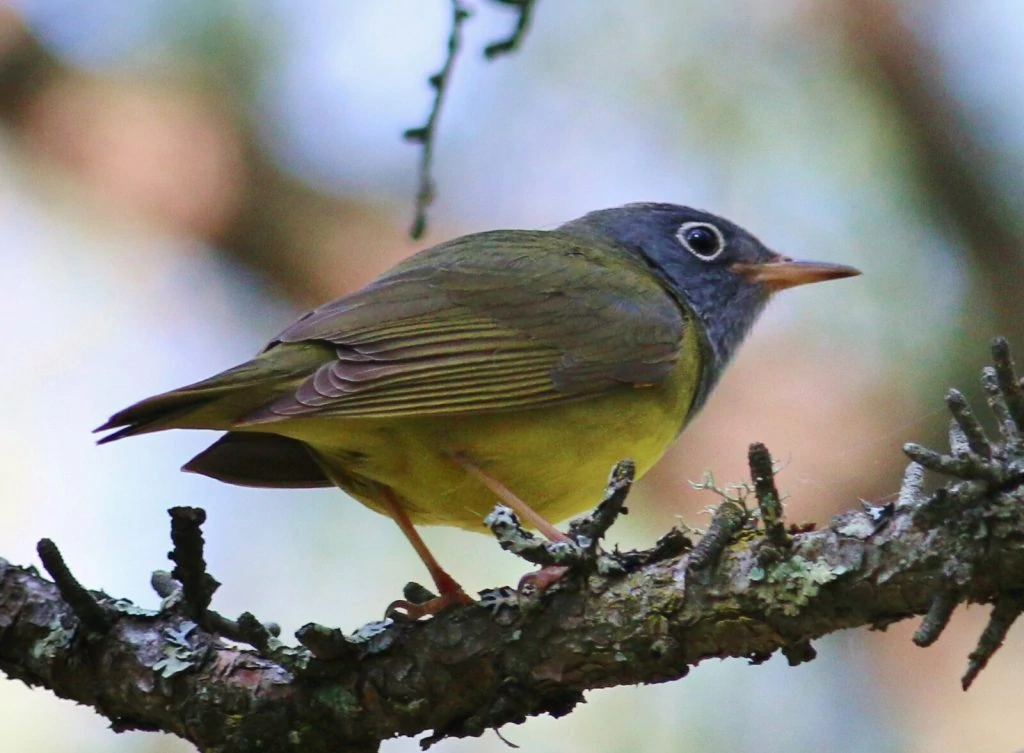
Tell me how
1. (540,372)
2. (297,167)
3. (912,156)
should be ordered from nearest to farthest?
(540,372) → (912,156) → (297,167)

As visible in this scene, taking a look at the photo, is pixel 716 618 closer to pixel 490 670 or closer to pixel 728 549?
pixel 728 549

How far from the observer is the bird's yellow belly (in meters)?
4.14

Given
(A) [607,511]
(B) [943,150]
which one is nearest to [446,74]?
(A) [607,511]

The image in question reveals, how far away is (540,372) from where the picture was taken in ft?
14.4

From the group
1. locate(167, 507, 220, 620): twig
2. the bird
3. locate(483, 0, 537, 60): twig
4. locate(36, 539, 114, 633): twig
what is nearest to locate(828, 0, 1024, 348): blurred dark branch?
the bird

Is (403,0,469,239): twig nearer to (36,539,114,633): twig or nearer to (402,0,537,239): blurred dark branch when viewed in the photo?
(402,0,537,239): blurred dark branch

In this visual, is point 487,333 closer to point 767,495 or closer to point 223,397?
point 223,397

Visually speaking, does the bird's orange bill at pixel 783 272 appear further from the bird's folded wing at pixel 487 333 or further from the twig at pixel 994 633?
the twig at pixel 994 633

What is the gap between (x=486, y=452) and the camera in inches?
163

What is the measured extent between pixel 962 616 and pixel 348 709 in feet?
10.9

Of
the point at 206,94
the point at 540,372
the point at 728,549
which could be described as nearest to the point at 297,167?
the point at 206,94

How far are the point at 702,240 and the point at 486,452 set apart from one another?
2.11 meters

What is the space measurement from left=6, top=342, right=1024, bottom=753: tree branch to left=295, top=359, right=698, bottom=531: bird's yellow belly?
698 mm

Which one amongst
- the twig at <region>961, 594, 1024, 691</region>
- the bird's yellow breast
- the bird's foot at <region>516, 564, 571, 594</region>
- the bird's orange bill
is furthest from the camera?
the bird's orange bill
